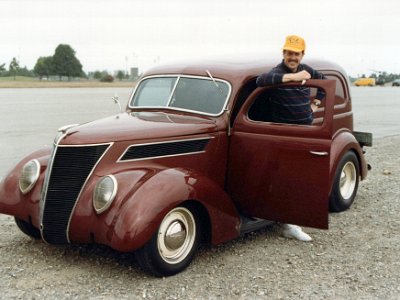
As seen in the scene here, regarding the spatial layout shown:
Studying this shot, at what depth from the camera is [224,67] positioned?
232 inches

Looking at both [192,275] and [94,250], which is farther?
[94,250]

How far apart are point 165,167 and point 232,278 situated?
3.87 ft

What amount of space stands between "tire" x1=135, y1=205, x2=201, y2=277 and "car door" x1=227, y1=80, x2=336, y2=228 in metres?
0.77

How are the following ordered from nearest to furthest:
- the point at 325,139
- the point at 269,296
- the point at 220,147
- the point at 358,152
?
1. the point at 269,296
2. the point at 325,139
3. the point at 220,147
4. the point at 358,152

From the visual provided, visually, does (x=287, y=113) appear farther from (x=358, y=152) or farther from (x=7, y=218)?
(x=7, y=218)

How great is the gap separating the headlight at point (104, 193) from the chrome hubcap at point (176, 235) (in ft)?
1.69

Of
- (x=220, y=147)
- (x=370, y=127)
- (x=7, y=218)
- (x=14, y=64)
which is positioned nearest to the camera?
(x=220, y=147)

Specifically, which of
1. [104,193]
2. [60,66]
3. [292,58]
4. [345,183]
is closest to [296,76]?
[292,58]

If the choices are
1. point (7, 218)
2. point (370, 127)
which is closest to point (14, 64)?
point (370, 127)

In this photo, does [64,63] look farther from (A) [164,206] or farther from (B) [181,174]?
(A) [164,206]

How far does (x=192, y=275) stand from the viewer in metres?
4.64

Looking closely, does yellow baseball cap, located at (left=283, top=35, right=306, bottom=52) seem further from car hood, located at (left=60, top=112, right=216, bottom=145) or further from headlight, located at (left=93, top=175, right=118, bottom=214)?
headlight, located at (left=93, top=175, right=118, bottom=214)

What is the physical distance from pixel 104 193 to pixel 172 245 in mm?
795

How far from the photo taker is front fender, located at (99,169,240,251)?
4.20 metres
